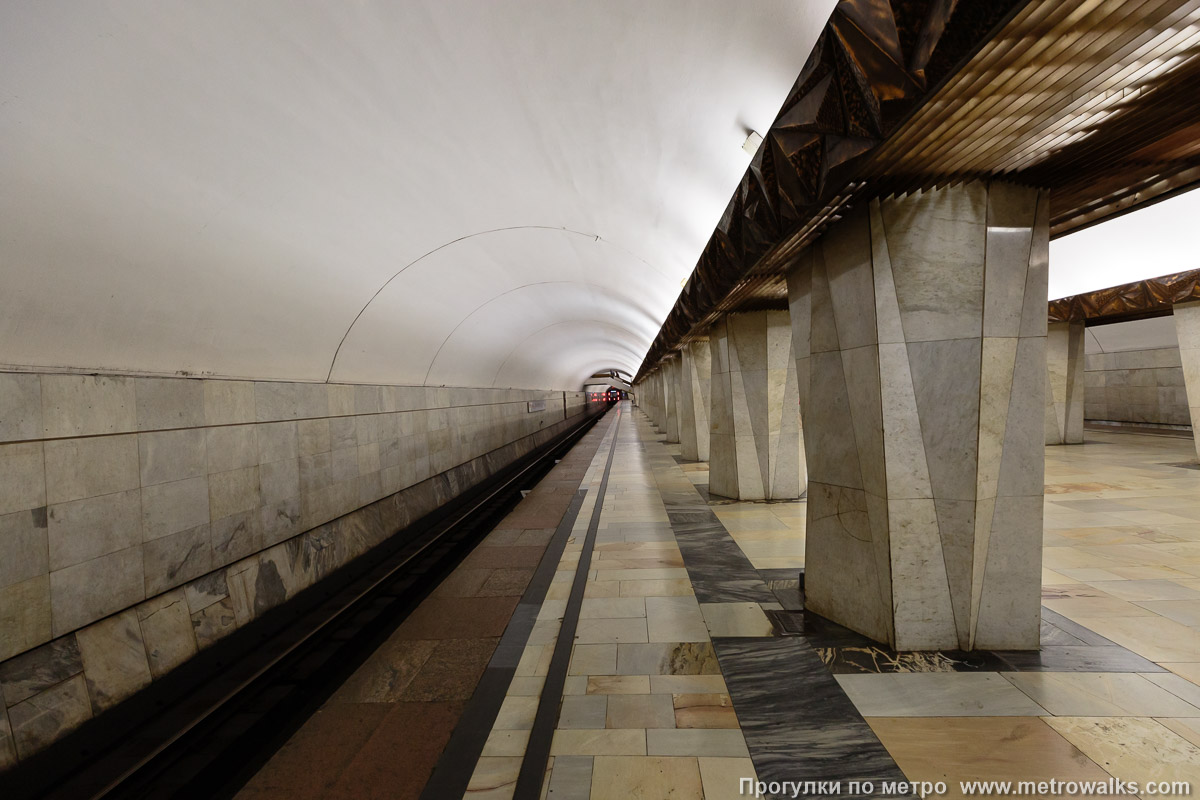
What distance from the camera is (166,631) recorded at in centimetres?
419

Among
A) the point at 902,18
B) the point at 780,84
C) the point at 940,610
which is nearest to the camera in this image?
the point at 902,18

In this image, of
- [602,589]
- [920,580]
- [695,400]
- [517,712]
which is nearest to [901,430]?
[920,580]

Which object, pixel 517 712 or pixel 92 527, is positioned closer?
pixel 517 712

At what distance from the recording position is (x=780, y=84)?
3.42m

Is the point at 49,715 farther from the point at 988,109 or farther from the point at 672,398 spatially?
the point at 672,398

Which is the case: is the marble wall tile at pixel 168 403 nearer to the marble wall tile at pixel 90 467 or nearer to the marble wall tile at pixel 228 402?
the marble wall tile at pixel 228 402

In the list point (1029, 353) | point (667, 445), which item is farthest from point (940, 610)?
point (667, 445)

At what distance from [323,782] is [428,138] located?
4.45 meters

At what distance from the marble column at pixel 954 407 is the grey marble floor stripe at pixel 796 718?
78cm

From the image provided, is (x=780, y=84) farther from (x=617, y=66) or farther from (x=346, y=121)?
(x=346, y=121)

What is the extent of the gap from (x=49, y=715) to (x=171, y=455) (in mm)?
1966

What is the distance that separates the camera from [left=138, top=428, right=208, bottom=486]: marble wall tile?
4.23 meters

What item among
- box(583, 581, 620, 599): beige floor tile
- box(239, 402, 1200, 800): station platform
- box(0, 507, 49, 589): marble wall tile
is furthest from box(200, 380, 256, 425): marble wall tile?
box(583, 581, 620, 599): beige floor tile

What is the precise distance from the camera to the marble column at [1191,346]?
10070 millimetres
